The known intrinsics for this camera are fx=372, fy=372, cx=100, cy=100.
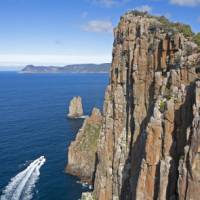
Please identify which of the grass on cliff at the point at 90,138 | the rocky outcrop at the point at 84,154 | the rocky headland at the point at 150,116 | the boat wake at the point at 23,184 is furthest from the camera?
the grass on cliff at the point at 90,138

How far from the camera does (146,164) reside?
53219mm

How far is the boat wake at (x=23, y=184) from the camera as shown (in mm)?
105169

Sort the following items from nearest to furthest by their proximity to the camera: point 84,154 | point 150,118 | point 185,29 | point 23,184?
point 150,118, point 185,29, point 23,184, point 84,154

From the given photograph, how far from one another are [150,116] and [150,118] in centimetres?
722

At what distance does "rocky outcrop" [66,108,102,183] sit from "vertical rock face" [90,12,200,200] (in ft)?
92.2

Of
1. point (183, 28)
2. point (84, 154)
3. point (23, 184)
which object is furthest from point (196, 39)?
point (23, 184)

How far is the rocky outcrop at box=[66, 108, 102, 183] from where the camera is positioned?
4742 inches

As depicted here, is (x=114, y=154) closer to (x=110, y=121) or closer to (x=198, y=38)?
(x=110, y=121)

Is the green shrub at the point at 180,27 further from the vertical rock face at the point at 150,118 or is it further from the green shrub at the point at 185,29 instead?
the vertical rock face at the point at 150,118

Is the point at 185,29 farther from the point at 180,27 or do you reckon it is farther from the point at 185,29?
the point at 180,27

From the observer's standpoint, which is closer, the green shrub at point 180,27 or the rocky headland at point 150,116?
the rocky headland at point 150,116

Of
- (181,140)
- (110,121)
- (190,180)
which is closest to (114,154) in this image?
(110,121)

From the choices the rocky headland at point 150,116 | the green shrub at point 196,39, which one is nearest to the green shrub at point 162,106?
the rocky headland at point 150,116

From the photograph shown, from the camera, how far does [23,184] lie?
113m
